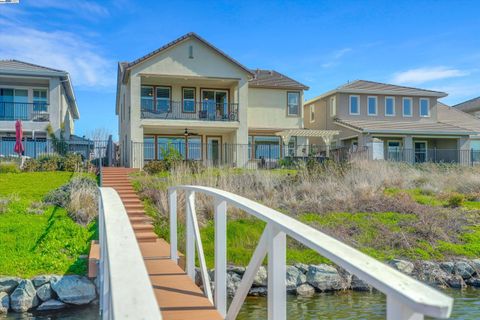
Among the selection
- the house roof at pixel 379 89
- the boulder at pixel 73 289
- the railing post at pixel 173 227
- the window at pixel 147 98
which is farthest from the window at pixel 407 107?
the railing post at pixel 173 227

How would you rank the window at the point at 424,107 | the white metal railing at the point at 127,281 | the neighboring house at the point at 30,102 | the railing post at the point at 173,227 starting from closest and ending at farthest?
Result: the white metal railing at the point at 127,281
the railing post at the point at 173,227
the neighboring house at the point at 30,102
the window at the point at 424,107

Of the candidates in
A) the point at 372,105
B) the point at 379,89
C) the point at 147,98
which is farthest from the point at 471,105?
the point at 147,98

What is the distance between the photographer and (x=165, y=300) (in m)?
4.90

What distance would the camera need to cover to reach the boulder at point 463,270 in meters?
12.5

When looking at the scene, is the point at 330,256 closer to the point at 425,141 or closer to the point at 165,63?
the point at 165,63

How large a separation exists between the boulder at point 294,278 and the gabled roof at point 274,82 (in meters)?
A: 20.9

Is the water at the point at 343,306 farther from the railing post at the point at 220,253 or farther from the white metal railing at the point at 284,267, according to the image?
the railing post at the point at 220,253

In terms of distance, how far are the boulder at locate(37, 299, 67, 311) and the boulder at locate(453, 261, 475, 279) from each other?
389 inches

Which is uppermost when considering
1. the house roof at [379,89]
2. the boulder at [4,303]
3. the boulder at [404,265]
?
the house roof at [379,89]

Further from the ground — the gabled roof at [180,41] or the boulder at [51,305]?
the gabled roof at [180,41]

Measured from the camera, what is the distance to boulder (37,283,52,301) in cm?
1031

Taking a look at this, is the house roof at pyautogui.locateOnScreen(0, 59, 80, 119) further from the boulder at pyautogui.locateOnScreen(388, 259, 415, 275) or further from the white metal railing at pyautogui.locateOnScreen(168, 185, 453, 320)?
the white metal railing at pyautogui.locateOnScreen(168, 185, 453, 320)

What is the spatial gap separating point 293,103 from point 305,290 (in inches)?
874

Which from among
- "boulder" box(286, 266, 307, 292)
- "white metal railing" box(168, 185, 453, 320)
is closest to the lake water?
"boulder" box(286, 266, 307, 292)
